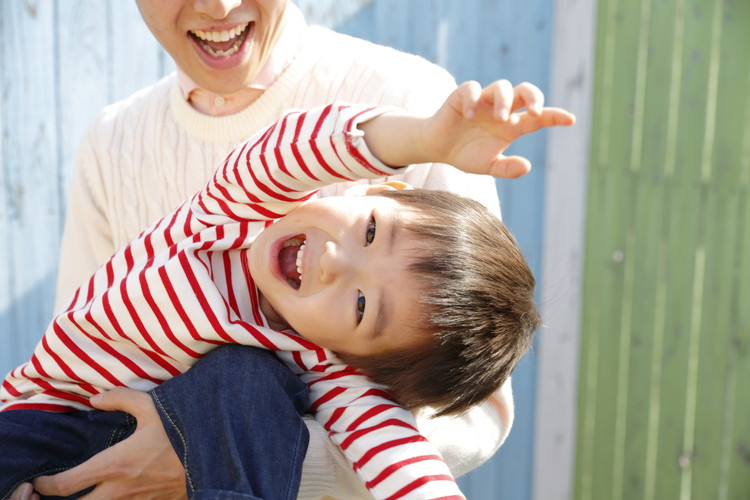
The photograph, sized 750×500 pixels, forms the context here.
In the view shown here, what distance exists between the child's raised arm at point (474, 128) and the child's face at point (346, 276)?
151 mm

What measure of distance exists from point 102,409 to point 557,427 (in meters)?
2.46

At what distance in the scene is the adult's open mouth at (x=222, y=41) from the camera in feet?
5.98

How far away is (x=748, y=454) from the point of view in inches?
138

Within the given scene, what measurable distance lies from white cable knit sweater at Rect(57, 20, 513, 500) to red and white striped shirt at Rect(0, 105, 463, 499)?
27 cm

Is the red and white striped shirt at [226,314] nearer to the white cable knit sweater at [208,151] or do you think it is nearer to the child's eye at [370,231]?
the child's eye at [370,231]

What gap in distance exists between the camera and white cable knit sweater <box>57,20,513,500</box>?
1801 millimetres

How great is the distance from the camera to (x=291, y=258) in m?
1.59

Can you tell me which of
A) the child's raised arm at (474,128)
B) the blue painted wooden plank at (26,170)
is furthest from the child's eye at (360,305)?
the blue painted wooden plank at (26,170)

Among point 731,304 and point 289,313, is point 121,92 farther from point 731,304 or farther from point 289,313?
point 731,304

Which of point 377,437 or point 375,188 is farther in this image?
point 375,188

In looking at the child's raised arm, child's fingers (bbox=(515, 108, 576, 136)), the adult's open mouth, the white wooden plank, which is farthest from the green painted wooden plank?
child's fingers (bbox=(515, 108, 576, 136))

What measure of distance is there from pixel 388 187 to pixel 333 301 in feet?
0.99

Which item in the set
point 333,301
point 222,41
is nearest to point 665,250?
point 222,41

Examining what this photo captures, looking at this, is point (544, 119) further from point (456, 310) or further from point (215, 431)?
point (215, 431)
